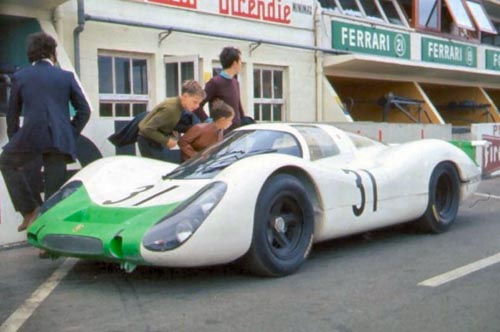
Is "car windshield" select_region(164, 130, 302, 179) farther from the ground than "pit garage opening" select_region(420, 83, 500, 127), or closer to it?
closer to it

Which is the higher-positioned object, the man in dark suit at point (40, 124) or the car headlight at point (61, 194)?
the man in dark suit at point (40, 124)

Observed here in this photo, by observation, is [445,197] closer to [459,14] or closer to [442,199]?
[442,199]

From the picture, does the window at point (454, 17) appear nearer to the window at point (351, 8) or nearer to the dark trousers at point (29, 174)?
the window at point (351, 8)

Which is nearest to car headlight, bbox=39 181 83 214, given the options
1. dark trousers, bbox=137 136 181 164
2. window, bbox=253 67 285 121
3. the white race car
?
the white race car

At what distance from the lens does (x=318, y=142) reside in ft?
18.9

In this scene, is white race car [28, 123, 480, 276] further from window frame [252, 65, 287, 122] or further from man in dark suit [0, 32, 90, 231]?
window frame [252, 65, 287, 122]

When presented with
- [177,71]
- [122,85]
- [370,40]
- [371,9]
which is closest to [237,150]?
[122,85]

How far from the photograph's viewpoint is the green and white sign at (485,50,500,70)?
20984mm

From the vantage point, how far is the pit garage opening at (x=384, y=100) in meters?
17.1

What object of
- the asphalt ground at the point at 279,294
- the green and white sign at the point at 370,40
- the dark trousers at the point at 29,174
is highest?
the green and white sign at the point at 370,40

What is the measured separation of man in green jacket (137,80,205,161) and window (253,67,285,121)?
282 inches

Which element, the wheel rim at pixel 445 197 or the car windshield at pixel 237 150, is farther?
the wheel rim at pixel 445 197

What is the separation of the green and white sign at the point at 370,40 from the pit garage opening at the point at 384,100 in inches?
36.5

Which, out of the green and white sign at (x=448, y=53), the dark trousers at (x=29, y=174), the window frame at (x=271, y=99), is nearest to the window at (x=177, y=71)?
the window frame at (x=271, y=99)
